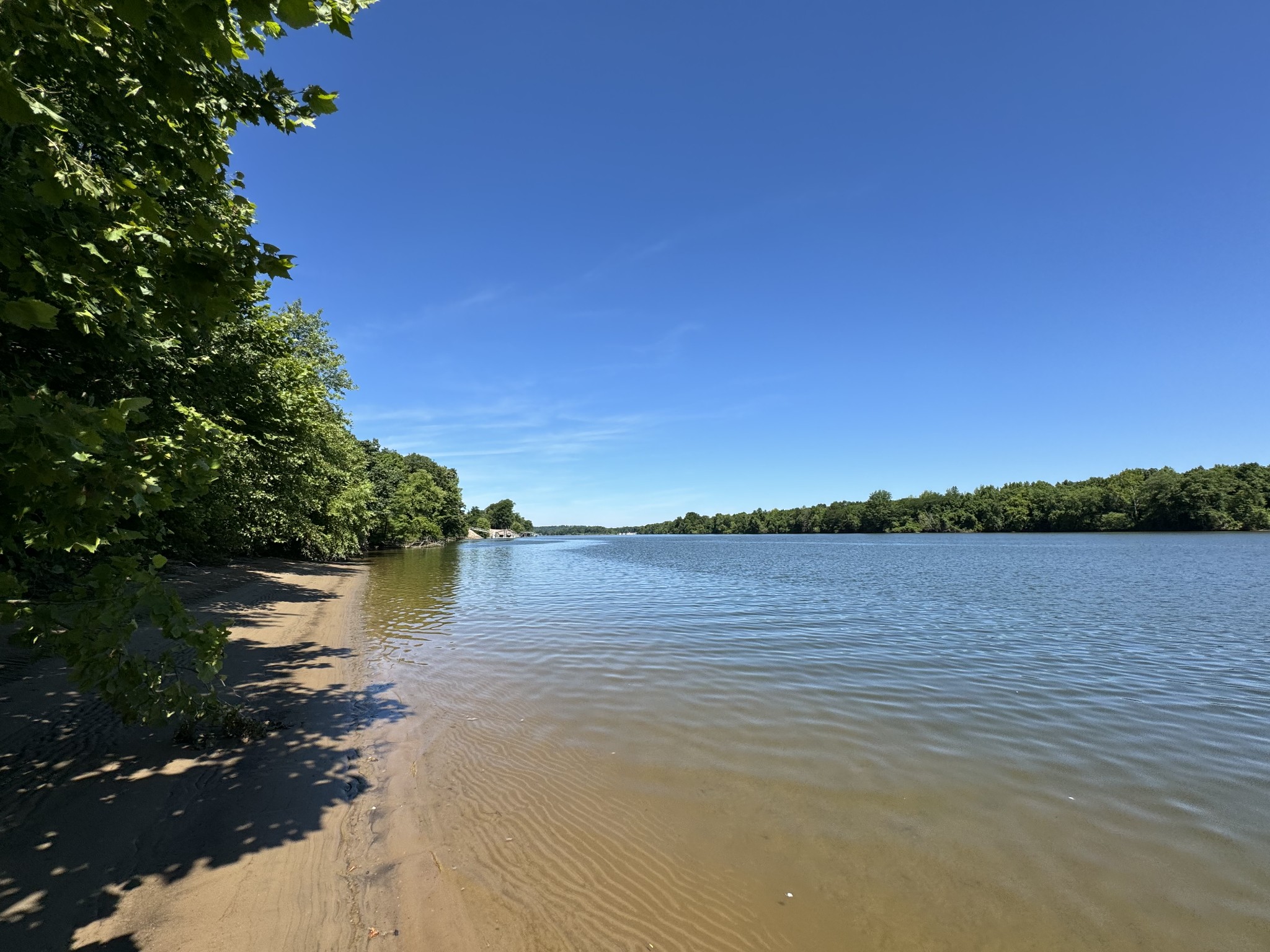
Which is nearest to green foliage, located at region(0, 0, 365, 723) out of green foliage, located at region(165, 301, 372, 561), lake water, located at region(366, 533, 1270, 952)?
green foliage, located at region(165, 301, 372, 561)

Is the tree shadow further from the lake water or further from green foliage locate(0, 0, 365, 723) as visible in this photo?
the lake water

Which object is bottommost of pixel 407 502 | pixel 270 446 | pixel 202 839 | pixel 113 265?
pixel 202 839

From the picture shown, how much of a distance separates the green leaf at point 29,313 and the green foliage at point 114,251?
13 mm

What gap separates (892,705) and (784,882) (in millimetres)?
5307

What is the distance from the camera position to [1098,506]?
345 feet

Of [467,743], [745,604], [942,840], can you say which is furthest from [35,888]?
[745,604]

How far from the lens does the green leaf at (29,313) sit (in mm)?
2299

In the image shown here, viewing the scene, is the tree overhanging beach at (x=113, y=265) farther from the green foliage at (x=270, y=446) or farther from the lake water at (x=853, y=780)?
the lake water at (x=853, y=780)

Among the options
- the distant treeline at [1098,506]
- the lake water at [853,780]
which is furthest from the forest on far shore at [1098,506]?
the lake water at [853,780]

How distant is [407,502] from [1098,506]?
120 m

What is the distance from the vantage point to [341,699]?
971 centimetres

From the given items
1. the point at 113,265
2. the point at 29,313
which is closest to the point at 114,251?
the point at 113,265

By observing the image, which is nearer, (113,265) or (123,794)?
(113,265)

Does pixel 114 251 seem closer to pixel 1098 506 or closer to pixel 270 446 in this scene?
pixel 270 446
